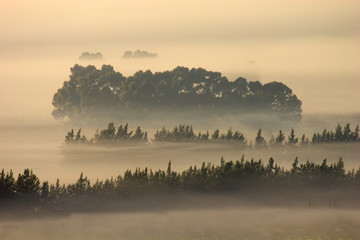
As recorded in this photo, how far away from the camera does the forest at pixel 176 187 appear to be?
15688cm

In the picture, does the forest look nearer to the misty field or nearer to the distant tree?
the distant tree

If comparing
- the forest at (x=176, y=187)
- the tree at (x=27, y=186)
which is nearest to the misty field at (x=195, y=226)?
the forest at (x=176, y=187)

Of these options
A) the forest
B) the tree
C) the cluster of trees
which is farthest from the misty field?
the cluster of trees

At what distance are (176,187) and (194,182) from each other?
401 centimetres

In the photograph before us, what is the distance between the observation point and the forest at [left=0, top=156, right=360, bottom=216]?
515 feet

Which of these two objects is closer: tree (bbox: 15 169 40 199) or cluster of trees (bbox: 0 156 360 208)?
tree (bbox: 15 169 40 199)

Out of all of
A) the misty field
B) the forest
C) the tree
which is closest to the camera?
the misty field

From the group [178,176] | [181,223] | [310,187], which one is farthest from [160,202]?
[310,187]

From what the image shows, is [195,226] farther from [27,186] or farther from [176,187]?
[27,186]

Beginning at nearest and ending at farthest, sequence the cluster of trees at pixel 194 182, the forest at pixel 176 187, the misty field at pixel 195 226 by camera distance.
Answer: the misty field at pixel 195 226, the forest at pixel 176 187, the cluster of trees at pixel 194 182

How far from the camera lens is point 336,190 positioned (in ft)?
604

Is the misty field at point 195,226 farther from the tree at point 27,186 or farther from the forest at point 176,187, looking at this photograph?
the tree at point 27,186

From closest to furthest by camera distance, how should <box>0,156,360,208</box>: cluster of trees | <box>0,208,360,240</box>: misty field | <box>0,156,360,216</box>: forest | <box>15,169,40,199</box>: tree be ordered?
<box>0,208,360,240</box>: misty field < <box>15,169,40,199</box>: tree < <box>0,156,360,216</box>: forest < <box>0,156,360,208</box>: cluster of trees

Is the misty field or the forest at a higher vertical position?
the forest
